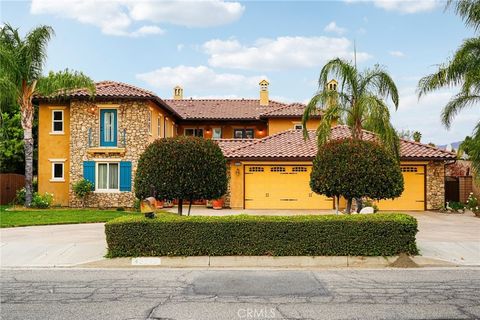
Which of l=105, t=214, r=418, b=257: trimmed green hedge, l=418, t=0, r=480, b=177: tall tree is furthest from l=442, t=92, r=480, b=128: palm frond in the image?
l=105, t=214, r=418, b=257: trimmed green hedge

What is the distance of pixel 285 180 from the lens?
27.1 metres

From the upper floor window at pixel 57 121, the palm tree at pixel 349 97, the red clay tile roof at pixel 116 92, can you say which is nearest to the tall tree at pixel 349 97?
the palm tree at pixel 349 97

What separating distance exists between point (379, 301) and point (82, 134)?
22.7 metres

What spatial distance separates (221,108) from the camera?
38.4 meters

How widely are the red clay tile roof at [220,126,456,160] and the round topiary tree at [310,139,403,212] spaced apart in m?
10.9

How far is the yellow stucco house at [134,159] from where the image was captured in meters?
26.7

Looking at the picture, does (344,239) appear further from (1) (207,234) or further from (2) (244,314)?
(2) (244,314)

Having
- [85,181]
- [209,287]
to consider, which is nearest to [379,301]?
[209,287]

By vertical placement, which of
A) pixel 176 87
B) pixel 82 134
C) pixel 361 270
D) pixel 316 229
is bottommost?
pixel 361 270

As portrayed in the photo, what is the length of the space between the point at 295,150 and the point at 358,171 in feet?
43.1

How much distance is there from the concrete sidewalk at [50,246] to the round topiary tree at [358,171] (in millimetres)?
6534

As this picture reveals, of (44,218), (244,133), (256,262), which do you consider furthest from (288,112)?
(256,262)

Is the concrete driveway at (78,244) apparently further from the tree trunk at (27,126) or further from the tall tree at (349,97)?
the tree trunk at (27,126)

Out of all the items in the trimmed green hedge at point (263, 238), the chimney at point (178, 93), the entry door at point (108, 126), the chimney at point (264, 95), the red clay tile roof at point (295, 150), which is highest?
the chimney at point (178, 93)
